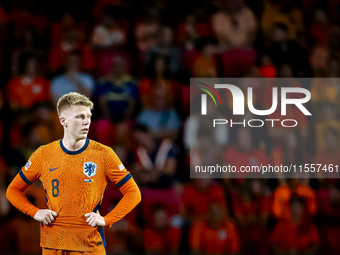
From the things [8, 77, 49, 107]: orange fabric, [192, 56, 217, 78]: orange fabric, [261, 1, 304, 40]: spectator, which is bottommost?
[8, 77, 49, 107]: orange fabric

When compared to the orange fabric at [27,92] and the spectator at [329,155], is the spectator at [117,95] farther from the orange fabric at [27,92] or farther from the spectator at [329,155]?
the spectator at [329,155]

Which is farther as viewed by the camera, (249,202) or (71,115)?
(249,202)

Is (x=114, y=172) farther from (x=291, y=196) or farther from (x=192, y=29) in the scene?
(x=192, y=29)

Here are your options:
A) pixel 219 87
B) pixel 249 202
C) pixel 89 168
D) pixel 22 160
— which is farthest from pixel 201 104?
pixel 89 168

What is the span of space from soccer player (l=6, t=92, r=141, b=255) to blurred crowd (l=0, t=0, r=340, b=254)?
2373mm

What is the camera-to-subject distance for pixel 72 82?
6176mm

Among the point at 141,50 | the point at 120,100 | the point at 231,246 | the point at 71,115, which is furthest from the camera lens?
the point at 141,50

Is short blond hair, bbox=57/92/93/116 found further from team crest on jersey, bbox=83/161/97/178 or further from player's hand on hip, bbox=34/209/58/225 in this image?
player's hand on hip, bbox=34/209/58/225

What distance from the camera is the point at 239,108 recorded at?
248 inches

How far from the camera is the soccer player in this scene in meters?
3.03

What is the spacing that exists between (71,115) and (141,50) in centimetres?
375

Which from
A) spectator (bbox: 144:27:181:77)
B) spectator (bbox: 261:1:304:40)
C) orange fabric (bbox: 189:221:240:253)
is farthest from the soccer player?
spectator (bbox: 261:1:304:40)

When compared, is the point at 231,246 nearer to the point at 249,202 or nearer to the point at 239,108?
the point at 249,202

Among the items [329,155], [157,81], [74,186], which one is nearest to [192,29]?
[157,81]
